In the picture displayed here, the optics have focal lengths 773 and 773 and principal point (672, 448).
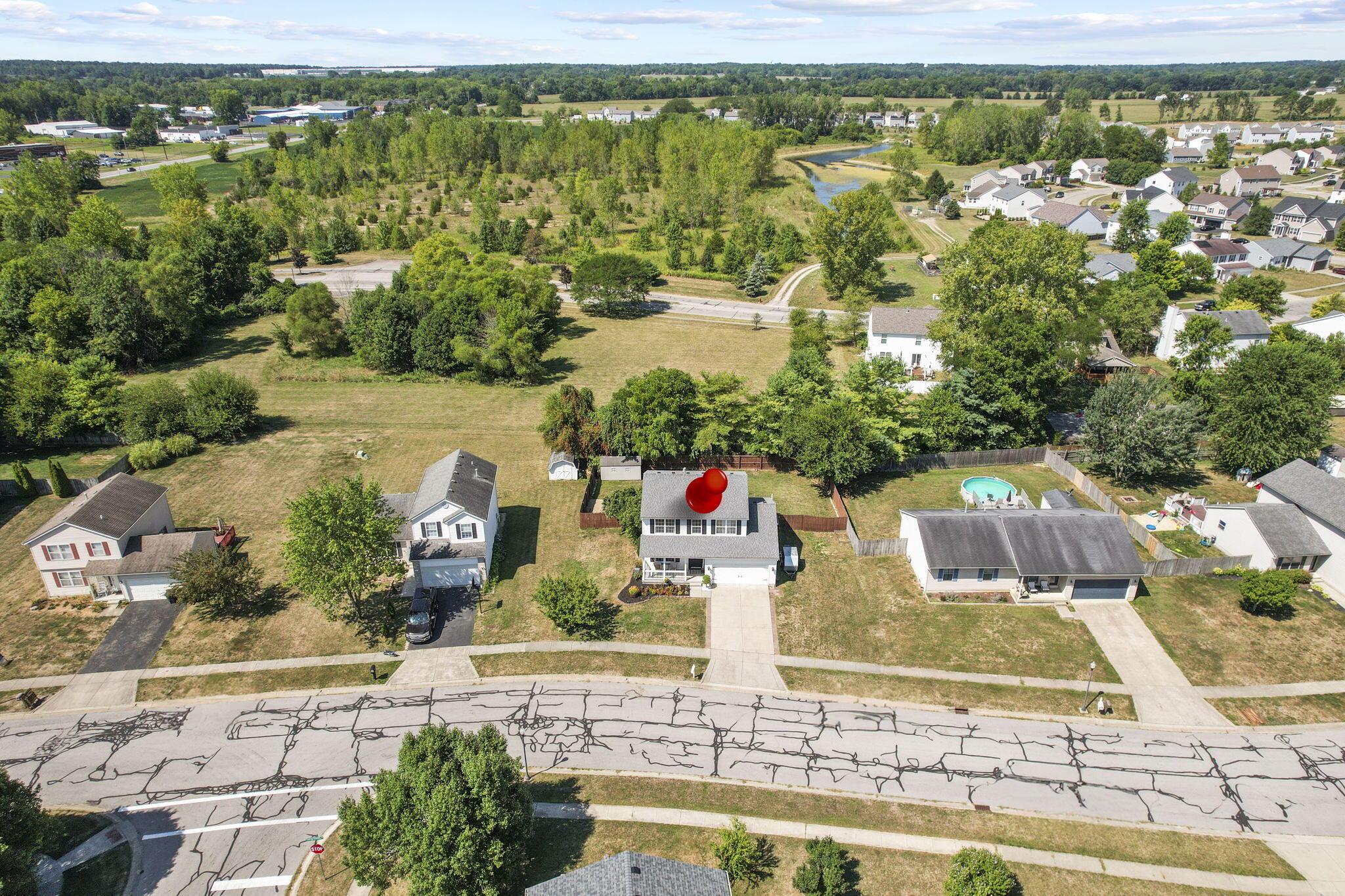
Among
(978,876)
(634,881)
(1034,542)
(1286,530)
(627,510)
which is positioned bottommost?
(627,510)

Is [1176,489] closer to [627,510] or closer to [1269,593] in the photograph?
A: [1269,593]

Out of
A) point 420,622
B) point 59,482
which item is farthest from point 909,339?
point 59,482

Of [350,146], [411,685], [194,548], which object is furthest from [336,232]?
[411,685]

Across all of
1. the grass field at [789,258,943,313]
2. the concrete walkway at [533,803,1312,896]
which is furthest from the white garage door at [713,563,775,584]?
the grass field at [789,258,943,313]

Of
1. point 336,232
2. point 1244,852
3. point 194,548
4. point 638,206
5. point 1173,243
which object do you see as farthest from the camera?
point 638,206

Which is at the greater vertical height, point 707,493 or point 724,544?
point 707,493

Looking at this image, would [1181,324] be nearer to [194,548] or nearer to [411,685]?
[411,685]

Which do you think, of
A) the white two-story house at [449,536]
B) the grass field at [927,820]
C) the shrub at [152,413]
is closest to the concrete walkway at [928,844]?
the grass field at [927,820]

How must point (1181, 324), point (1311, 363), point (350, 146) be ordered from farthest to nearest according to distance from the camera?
1. point (350, 146)
2. point (1181, 324)
3. point (1311, 363)

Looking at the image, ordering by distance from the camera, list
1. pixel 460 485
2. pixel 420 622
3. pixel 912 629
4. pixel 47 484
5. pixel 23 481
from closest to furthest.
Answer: pixel 420 622 < pixel 912 629 < pixel 460 485 < pixel 23 481 < pixel 47 484
